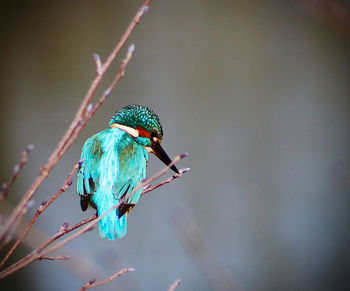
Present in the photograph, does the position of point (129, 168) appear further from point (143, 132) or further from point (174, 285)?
point (174, 285)

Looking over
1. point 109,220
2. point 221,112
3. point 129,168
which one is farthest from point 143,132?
point 221,112

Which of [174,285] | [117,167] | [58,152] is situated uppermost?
[117,167]

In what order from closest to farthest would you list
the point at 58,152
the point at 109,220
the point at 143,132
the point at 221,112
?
the point at 58,152, the point at 109,220, the point at 143,132, the point at 221,112

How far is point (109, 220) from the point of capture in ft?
4.29

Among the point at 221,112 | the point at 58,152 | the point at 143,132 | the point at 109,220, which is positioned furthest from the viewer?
the point at 221,112

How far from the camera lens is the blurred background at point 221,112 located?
3.07 m

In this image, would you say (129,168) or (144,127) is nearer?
(129,168)

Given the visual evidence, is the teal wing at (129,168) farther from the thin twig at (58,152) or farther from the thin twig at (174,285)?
the thin twig at (58,152)

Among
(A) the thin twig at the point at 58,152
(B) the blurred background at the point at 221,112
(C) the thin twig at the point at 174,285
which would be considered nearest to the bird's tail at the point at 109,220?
(C) the thin twig at the point at 174,285

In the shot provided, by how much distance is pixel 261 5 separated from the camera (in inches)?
126

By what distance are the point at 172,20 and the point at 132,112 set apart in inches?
67.6

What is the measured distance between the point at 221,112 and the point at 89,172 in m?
1.85

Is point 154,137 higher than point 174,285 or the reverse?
higher

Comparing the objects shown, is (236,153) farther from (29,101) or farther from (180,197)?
(29,101)
